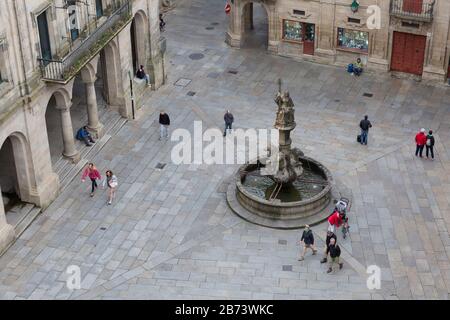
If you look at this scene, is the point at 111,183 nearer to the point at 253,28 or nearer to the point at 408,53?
the point at 408,53

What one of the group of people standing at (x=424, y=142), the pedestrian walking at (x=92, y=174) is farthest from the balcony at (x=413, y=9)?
the pedestrian walking at (x=92, y=174)

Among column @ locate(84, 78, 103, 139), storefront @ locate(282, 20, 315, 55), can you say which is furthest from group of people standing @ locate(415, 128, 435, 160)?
column @ locate(84, 78, 103, 139)

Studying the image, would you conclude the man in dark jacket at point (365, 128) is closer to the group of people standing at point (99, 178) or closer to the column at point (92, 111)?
the group of people standing at point (99, 178)

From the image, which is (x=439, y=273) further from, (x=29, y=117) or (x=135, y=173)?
(x=29, y=117)

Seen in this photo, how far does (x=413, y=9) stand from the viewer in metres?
51.2

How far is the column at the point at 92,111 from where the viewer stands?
1770 inches

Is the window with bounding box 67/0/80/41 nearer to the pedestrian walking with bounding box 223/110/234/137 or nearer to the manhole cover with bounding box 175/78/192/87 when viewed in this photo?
the pedestrian walking with bounding box 223/110/234/137

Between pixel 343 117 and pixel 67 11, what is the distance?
17.7m

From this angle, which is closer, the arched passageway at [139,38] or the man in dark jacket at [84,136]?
the man in dark jacket at [84,136]

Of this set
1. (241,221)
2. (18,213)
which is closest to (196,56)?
(241,221)

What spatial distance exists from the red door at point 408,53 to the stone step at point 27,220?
25.8 meters

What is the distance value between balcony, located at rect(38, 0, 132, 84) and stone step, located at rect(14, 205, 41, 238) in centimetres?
647

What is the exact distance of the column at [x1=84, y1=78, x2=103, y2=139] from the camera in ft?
148

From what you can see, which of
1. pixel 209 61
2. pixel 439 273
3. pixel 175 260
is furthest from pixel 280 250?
pixel 209 61
